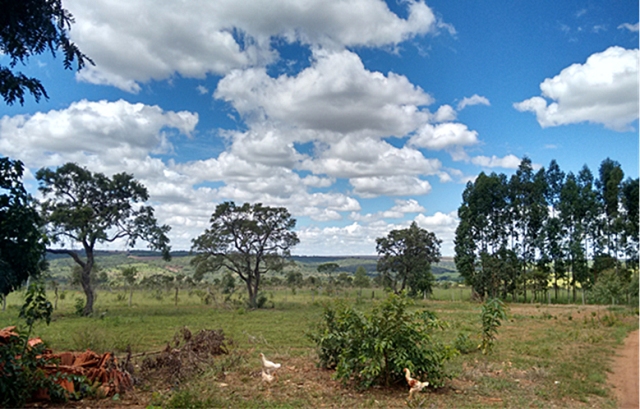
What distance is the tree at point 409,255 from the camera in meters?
43.3

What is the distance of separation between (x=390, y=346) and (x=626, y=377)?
6.63 m

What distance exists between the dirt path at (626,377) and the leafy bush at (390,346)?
3.34 meters

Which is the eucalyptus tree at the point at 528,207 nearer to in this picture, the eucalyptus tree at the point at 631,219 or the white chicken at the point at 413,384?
the eucalyptus tree at the point at 631,219

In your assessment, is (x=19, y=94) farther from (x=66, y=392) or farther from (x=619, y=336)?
(x=619, y=336)

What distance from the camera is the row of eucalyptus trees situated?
44188mm

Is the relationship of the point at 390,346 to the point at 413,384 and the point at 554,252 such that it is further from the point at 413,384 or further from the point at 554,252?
the point at 554,252

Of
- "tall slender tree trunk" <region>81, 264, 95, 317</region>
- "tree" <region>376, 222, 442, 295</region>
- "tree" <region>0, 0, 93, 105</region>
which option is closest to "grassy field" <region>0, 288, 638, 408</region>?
"tree" <region>0, 0, 93, 105</region>

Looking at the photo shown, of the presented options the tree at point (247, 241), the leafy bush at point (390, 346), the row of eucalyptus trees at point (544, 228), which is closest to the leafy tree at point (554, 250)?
the row of eucalyptus trees at point (544, 228)

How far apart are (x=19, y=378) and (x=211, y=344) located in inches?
199

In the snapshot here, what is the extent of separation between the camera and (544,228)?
46.8 m

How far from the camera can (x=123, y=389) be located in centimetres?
723

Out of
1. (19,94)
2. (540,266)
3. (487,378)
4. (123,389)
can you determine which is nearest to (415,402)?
(487,378)

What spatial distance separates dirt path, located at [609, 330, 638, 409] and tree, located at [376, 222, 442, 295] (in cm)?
2884

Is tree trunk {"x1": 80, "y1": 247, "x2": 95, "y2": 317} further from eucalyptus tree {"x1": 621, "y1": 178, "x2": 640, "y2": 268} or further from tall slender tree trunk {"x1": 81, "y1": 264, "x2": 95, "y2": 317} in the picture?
eucalyptus tree {"x1": 621, "y1": 178, "x2": 640, "y2": 268}
